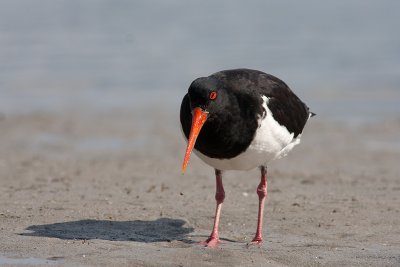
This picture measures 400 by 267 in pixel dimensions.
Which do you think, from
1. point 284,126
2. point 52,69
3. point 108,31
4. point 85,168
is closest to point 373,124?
point 85,168

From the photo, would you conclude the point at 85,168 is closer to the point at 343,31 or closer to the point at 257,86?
the point at 257,86

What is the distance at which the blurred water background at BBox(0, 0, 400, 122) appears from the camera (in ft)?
47.6

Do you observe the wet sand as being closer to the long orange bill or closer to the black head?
the long orange bill

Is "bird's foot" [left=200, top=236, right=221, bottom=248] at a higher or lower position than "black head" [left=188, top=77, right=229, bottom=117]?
lower

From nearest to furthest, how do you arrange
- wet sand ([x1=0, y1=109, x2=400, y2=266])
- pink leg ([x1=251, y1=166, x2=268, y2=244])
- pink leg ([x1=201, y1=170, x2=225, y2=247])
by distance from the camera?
1. wet sand ([x1=0, y1=109, x2=400, y2=266])
2. pink leg ([x1=201, y1=170, x2=225, y2=247])
3. pink leg ([x1=251, y1=166, x2=268, y2=244])

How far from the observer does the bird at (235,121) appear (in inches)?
247

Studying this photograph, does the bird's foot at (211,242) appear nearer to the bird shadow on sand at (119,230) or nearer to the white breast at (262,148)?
the bird shadow on sand at (119,230)

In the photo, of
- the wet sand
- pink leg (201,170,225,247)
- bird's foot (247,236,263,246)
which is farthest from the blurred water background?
bird's foot (247,236,263,246)

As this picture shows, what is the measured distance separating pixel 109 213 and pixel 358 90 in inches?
326

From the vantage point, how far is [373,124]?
12.5m

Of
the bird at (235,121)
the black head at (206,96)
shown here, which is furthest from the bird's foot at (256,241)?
the black head at (206,96)

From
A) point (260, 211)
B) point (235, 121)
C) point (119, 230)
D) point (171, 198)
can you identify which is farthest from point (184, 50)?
point (235, 121)

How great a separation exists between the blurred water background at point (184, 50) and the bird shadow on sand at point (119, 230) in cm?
629

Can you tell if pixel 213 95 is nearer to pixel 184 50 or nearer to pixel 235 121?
pixel 235 121
